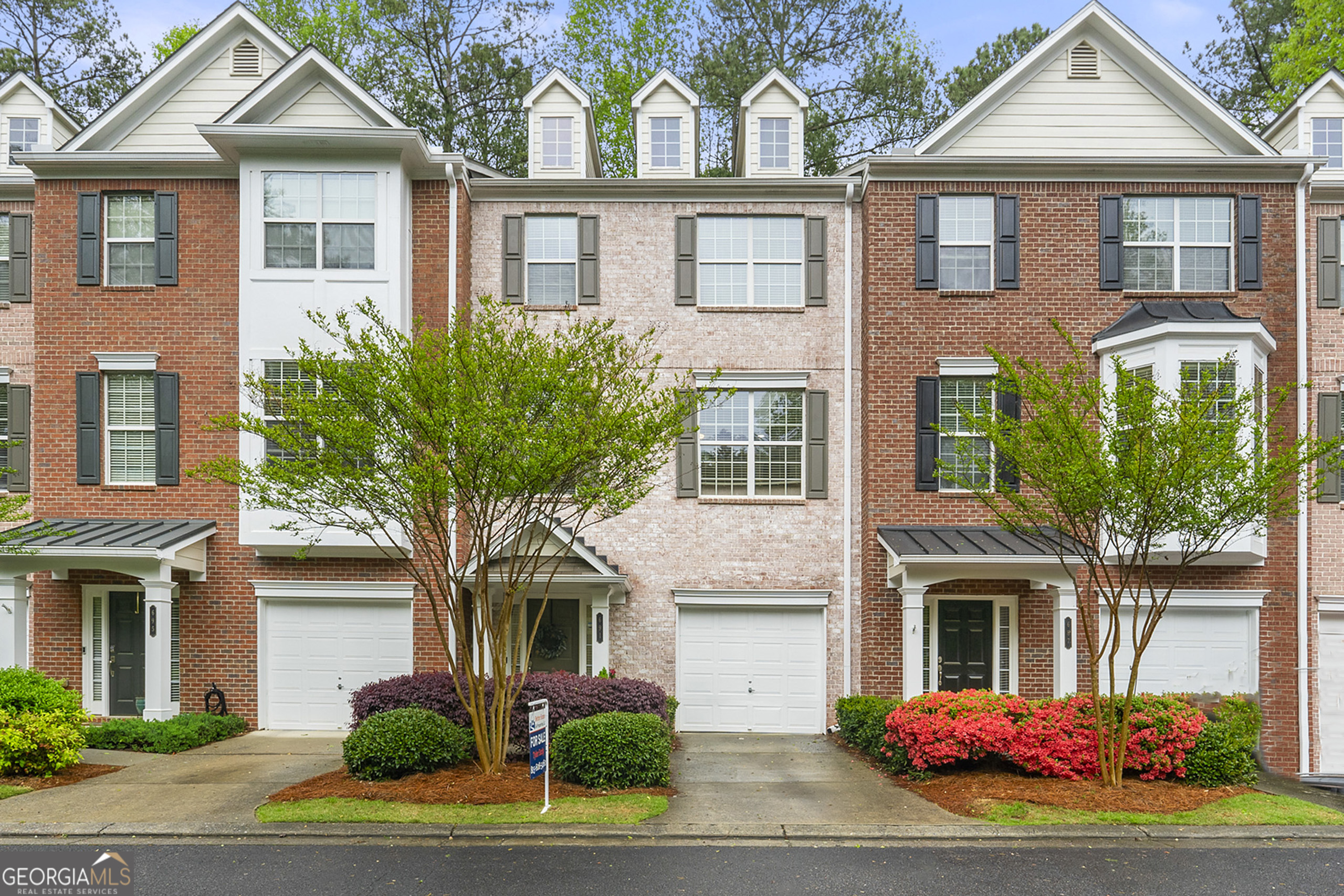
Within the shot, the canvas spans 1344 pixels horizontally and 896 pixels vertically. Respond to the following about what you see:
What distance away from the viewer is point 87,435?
49.1 ft

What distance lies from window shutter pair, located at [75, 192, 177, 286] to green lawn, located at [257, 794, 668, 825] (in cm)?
954

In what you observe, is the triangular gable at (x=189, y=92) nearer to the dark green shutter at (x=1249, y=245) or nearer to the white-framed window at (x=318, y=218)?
the white-framed window at (x=318, y=218)

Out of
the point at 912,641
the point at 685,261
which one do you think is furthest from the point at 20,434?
the point at 912,641

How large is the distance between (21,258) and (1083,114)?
19.1 metres

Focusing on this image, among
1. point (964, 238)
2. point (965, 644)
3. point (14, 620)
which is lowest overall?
point (965, 644)

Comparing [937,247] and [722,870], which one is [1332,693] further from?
[722,870]

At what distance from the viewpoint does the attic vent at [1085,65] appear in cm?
1562

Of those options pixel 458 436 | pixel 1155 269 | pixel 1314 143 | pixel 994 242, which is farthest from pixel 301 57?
pixel 1314 143

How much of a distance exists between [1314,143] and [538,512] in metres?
15.6

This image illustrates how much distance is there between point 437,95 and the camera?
26.0 meters

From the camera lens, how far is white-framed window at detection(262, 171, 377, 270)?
14.7 meters

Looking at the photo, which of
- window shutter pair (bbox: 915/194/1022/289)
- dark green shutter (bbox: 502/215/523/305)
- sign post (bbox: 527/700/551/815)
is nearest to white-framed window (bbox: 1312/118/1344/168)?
window shutter pair (bbox: 915/194/1022/289)

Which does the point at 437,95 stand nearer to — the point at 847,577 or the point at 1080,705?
the point at 847,577

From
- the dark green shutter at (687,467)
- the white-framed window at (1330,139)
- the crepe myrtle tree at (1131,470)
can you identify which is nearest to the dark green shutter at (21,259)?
the dark green shutter at (687,467)
